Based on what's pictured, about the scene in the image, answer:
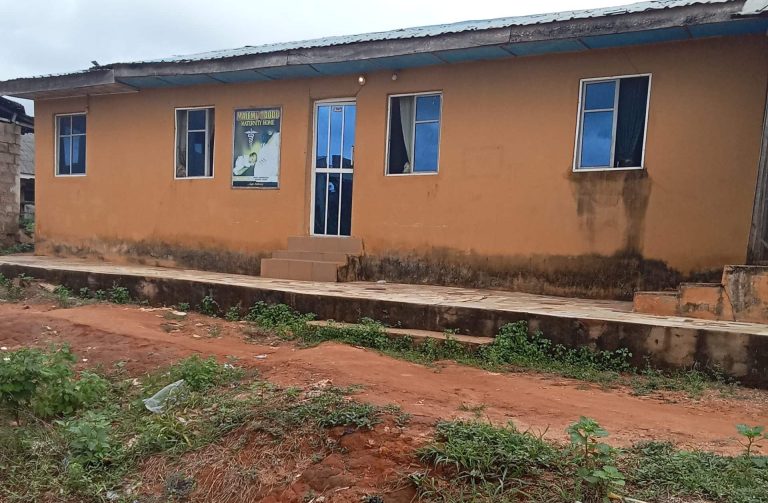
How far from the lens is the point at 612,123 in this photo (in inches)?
276

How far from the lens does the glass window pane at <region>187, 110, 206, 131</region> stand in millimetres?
9977

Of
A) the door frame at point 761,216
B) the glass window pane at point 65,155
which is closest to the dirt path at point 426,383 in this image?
the door frame at point 761,216

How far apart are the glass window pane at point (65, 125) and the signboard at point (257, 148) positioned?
4555 mm

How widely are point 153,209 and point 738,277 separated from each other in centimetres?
973

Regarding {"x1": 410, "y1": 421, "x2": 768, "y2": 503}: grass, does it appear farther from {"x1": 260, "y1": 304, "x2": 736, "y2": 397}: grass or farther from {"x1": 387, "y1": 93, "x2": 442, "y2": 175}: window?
{"x1": 387, "y1": 93, "x2": 442, "y2": 175}: window

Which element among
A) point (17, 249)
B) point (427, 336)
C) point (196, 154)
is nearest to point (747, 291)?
point (427, 336)

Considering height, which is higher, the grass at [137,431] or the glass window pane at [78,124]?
the glass window pane at [78,124]

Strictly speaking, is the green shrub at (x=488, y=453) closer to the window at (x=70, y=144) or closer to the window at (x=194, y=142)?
the window at (x=194, y=142)

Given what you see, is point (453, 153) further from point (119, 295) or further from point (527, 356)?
point (119, 295)

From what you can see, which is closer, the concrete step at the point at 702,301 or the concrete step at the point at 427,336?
the concrete step at the point at 702,301

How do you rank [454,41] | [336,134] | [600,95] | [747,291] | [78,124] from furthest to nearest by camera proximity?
[78,124], [336,134], [454,41], [600,95], [747,291]

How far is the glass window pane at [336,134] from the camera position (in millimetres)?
8891

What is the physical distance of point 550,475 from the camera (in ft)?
8.55

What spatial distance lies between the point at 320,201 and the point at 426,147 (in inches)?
84.8
